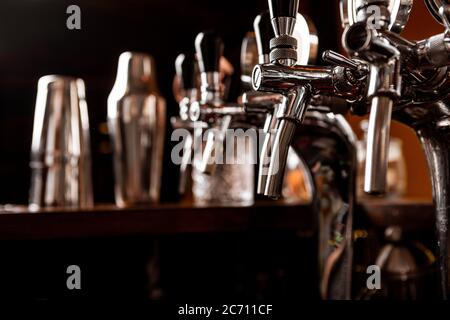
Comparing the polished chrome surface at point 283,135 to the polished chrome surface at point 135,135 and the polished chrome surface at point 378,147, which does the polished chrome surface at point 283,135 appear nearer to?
the polished chrome surface at point 378,147

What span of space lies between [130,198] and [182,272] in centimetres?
24

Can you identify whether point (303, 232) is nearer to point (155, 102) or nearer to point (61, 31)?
point (155, 102)

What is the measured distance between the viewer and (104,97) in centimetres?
139

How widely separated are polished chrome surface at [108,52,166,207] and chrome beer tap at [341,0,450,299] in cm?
57

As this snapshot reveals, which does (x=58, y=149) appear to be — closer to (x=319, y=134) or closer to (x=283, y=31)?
(x=319, y=134)

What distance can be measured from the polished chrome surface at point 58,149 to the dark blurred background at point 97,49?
0.28 metres

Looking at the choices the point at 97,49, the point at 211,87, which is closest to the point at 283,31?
the point at 211,87

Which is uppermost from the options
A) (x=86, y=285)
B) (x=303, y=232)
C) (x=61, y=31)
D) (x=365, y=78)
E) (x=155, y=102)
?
(x=61, y=31)

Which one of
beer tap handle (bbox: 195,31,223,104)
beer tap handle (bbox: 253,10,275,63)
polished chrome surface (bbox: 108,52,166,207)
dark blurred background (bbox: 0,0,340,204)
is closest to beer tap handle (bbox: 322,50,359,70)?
beer tap handle (bbox: 253,10,275,63)

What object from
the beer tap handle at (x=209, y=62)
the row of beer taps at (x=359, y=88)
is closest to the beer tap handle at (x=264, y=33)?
the row of beer taps at (x=359, y=88)

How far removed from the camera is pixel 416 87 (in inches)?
18.9

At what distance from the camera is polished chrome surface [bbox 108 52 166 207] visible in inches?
41.9
